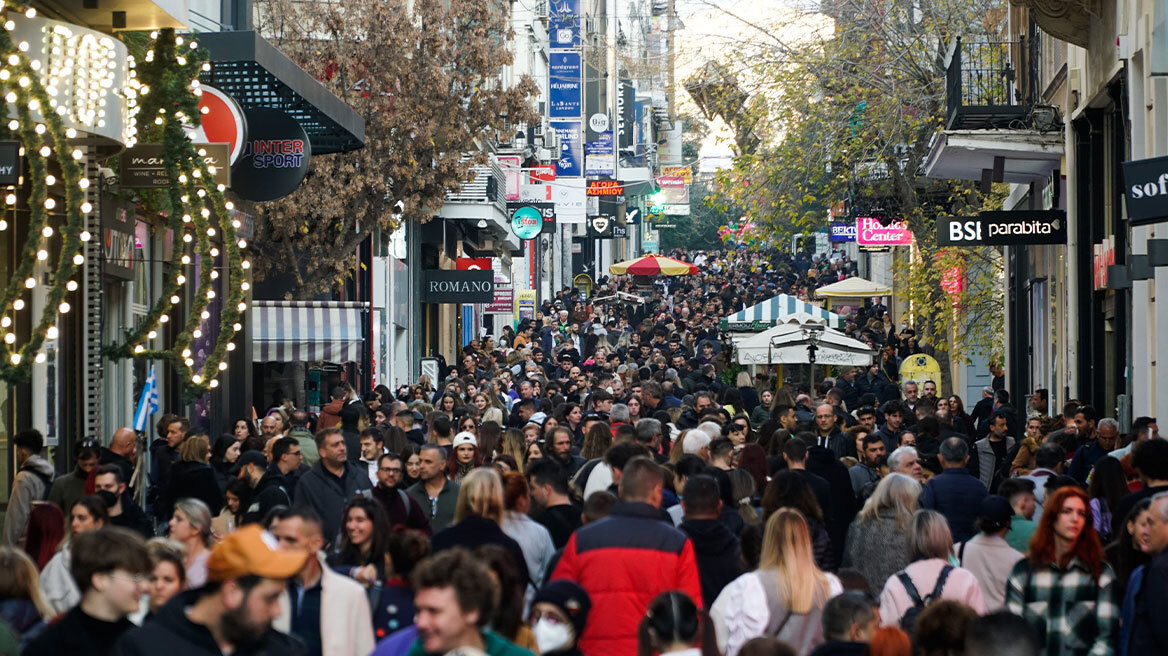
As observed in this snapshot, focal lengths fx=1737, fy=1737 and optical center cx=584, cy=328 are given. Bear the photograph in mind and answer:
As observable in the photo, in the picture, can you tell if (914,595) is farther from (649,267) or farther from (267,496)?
(649,267)

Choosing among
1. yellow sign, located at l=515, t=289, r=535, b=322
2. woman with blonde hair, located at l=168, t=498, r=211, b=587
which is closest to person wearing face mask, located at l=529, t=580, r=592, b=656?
woman with blonde hair, located at l=168, t=498, r=211, b=587

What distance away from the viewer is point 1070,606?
25.6 feet

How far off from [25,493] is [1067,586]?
7197mm

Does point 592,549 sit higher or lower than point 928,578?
higher

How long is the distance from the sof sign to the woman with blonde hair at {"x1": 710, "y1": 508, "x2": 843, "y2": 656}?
44.5ft

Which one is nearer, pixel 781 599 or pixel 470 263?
pixel 781 599

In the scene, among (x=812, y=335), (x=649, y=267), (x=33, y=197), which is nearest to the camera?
(x=33, y=197)

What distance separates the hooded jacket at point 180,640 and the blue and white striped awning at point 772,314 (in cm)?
2282

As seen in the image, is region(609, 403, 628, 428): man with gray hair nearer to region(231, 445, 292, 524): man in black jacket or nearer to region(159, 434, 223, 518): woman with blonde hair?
region(231, 445, 292, 524): man in black jacket

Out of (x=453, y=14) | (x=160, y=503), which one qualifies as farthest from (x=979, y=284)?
(x=160, y=503)

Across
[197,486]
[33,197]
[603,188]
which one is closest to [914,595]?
[197,486]

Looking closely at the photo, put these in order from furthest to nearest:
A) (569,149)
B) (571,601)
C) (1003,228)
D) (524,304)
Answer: (569,149), (524,304), (1003,228), (571,601)

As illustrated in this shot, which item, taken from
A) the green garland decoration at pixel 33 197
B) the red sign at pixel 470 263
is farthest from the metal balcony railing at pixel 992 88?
the red sign at pixel 470 263

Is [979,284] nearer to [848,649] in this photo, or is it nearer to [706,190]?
[848,649]
